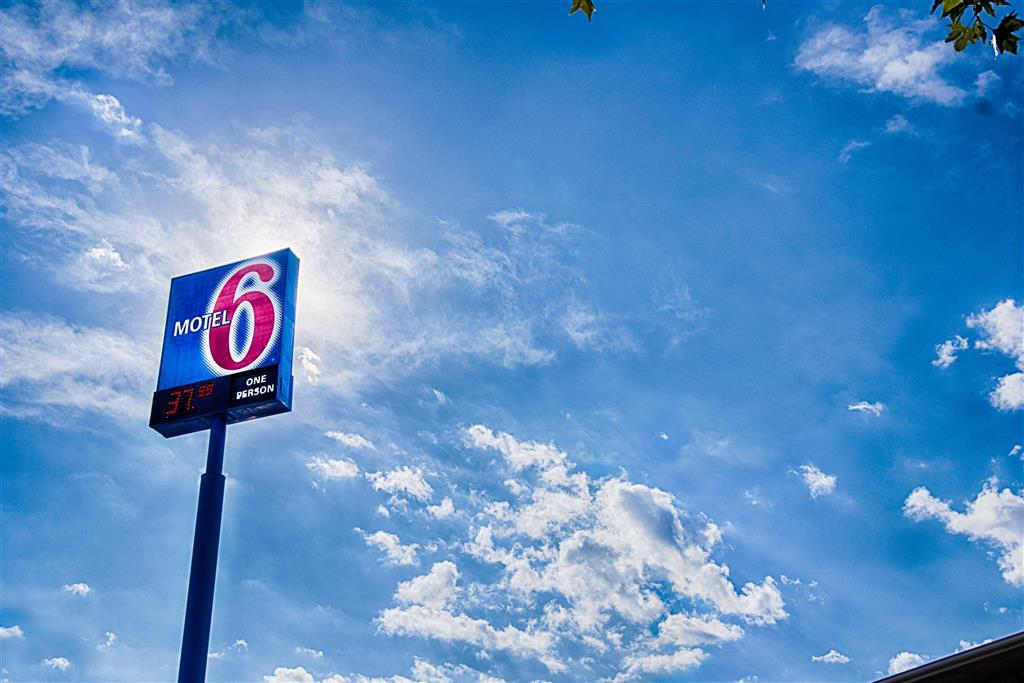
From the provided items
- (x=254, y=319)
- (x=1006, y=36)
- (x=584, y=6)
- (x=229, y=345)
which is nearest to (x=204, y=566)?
(x=229, y=345)

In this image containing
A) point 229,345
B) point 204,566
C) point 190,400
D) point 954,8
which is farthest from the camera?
point 229,345

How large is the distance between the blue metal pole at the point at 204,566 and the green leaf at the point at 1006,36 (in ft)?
85.6

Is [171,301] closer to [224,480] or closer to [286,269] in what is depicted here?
[286,269]

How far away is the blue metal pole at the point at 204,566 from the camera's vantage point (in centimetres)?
2694

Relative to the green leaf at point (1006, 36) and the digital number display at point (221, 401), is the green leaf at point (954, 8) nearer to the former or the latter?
the green leaf at point (1006, 36)

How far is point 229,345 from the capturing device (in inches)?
1182

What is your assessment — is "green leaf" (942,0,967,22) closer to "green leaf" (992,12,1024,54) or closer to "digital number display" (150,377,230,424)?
"green leaf" (992,12,1024,54)

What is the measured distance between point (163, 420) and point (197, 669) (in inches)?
298

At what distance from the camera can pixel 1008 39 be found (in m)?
6.47

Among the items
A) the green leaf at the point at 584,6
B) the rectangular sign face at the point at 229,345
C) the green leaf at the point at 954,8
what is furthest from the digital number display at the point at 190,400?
the green leaf at the point at 954,8

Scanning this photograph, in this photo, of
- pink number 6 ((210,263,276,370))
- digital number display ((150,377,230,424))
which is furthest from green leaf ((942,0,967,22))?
digital number display ((150,377,230,424))

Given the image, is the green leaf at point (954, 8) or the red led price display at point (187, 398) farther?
the red led price display at point (187, 398)

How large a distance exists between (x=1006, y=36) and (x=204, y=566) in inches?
1044

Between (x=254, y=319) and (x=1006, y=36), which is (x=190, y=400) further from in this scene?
(x=1006, y=36)
